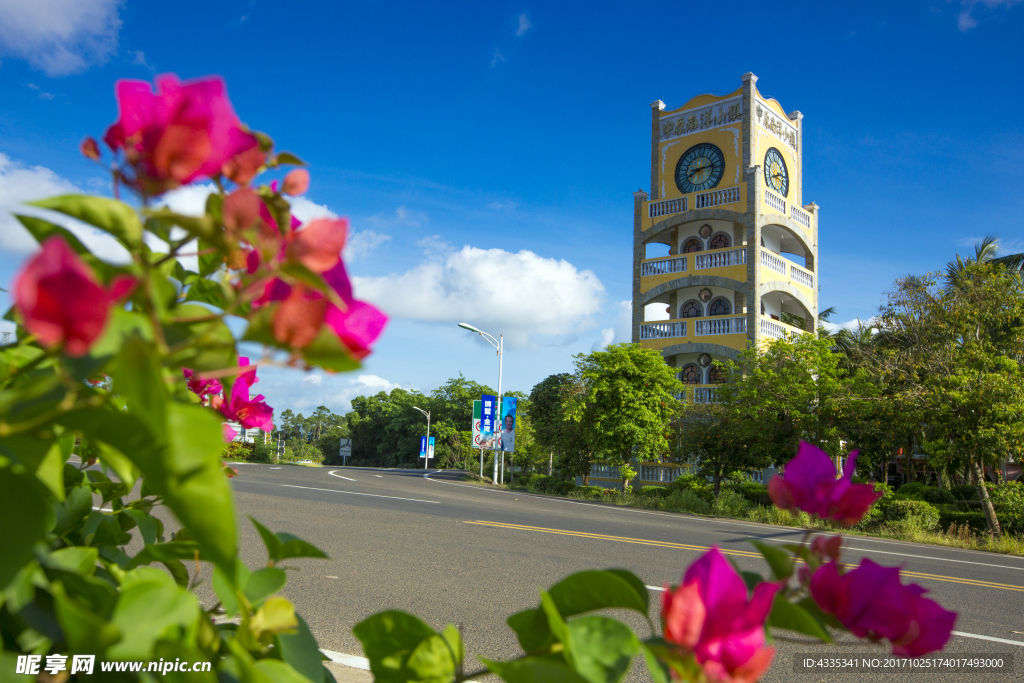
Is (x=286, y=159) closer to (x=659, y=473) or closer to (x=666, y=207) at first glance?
(x=659, y=473)

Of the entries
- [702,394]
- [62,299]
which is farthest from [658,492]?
[62,299]

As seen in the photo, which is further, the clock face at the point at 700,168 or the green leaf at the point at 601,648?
the clock face at the point at 700,168

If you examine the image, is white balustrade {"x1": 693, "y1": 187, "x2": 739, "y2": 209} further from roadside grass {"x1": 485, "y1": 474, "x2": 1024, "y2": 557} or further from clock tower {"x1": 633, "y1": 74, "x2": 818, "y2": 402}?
roadside grass {"x1": 485, "y1": 474, "x2": 1024, "y2": 557}

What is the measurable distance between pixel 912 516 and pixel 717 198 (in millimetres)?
13502

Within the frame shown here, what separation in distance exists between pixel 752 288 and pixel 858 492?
2231 cm

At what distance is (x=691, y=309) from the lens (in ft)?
78.1

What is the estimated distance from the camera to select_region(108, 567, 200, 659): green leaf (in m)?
0.45

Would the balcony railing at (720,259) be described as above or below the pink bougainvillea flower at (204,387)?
above

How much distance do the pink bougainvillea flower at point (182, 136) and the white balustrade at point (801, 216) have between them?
26.0 m

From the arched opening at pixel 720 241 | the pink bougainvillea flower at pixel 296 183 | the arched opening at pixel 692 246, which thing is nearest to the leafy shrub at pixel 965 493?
the arched opening at pixel 720 241

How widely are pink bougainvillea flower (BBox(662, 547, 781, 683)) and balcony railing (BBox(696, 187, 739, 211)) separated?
24.1 m

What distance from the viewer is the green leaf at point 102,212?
19.1 inches

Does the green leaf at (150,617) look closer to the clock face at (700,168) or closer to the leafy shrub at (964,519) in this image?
the leafy shrub at (964,519)

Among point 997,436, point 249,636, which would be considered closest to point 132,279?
point 249,636
